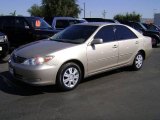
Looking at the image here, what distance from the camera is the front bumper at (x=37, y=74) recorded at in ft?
19.7

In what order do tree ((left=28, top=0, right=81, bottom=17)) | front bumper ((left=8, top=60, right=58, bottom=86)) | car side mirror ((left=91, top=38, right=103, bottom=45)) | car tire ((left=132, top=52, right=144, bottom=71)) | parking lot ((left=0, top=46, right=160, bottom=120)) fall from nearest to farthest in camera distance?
1. parking lot ((left=0, top=46, right=160, bottom=120))
2. front bumper ((left=8, top=60, right=58, bottom=86))
3. car side mirror ((left=91, top=38, right=103, bottom=45))
4. car tire ((left=132, top=52, right=144, bottom=71))
5. tree ((left=28, top=0, right=81, bottom=17))

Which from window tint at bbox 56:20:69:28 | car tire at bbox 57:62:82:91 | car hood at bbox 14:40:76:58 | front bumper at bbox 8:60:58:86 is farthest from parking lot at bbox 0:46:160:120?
window tint at bbox 56:20:69:28

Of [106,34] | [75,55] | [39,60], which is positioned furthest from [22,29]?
[39,60]

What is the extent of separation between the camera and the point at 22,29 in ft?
42.6

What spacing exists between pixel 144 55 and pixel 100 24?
218 centimetres

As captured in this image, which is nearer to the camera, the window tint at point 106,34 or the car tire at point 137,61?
the window tint at point 106,34

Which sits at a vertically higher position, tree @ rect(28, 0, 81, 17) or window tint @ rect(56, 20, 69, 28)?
tree @ rect(28, 0, 81, 17)

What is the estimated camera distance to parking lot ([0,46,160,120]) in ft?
16.5

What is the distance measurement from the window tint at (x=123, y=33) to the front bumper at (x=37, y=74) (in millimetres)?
2520

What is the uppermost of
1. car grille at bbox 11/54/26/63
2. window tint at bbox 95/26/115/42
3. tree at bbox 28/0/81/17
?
tree at bbox 28/0/81/17

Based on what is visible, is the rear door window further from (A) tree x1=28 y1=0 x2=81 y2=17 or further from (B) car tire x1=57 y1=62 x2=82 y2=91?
(A) tree x1=28 y1=0 x2=81 y2=17

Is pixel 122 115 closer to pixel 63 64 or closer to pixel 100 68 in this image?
pixel 63 64

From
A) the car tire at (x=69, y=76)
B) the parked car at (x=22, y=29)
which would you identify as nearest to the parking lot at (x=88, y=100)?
the car tire at (x=69, y=76)

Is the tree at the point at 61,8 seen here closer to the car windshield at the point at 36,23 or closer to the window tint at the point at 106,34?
the car windshield at the point at 36,23
